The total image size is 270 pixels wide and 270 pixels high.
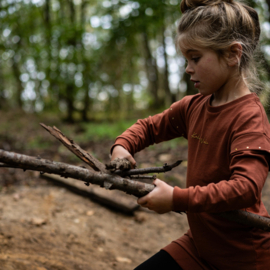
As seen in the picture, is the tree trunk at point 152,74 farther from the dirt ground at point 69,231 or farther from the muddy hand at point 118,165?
the muddy hand at point 118,165

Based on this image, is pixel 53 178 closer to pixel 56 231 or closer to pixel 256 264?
pixel 56 231

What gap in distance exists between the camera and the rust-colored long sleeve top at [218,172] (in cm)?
122

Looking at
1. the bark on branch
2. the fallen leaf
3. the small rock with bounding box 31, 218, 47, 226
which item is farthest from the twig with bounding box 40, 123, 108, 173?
the fallen leaf

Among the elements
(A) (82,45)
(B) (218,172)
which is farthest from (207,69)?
(A) (82,45)

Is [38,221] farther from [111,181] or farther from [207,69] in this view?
[207,69]

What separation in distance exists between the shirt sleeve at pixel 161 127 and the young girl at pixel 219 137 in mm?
171

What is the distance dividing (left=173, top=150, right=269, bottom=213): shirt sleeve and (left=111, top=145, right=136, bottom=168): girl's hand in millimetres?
479

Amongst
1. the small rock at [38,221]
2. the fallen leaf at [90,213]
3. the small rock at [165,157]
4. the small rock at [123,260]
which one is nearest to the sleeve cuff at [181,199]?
the small rock at [123,260]

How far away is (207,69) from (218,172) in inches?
23.3

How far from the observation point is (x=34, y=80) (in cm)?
1502

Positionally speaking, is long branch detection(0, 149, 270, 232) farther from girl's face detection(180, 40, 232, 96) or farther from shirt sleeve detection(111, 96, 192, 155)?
girl's face detection(180, 40, 232, 96)

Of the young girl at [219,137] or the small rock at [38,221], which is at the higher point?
the young girl at [219,137]

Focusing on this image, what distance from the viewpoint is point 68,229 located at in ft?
10.8

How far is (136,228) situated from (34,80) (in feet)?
44.2
